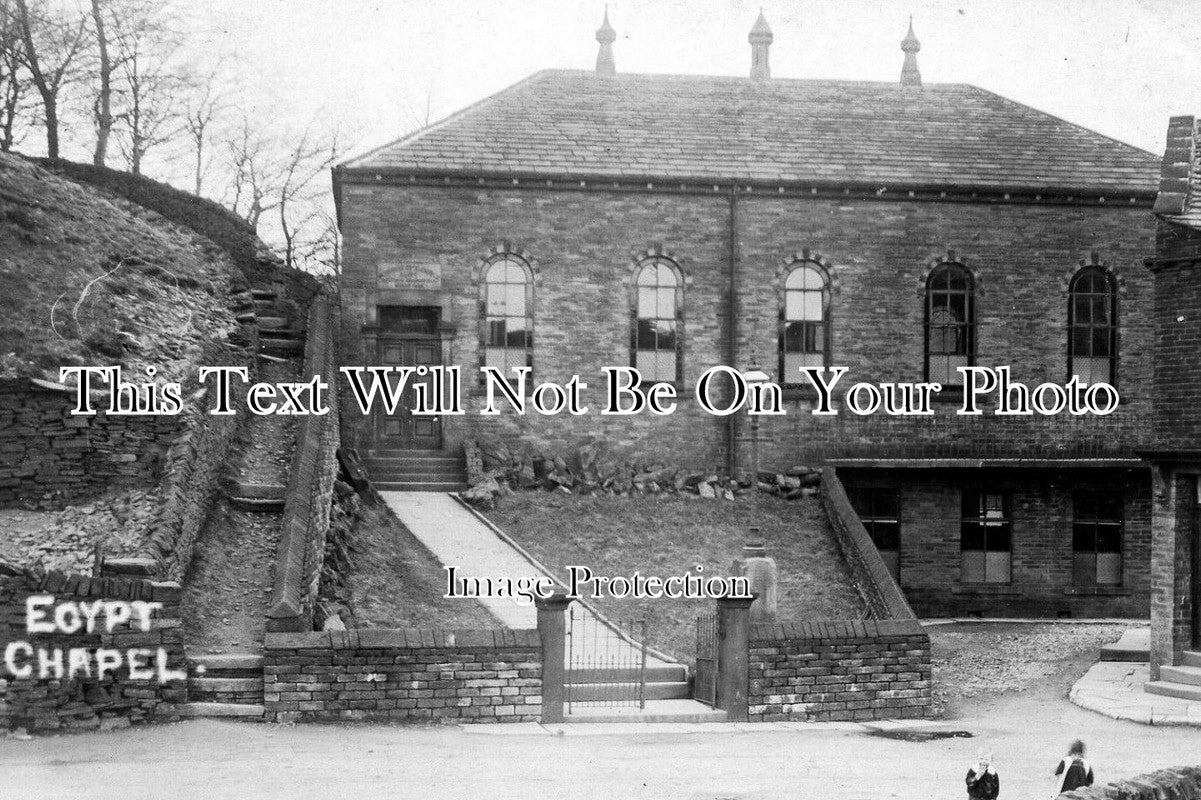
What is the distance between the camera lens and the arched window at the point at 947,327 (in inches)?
1045

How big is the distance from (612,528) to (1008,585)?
8.51m

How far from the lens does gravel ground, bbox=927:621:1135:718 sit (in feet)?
61.3

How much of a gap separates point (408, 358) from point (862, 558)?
9393 mm

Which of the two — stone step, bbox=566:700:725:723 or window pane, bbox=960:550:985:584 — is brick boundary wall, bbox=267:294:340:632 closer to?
stone step, bbox=566:700:725:723

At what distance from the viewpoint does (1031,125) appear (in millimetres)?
28375

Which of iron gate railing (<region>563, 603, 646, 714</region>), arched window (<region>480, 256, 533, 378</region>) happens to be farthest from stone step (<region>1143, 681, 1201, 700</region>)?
arched window (<region>480, 256, 533, 378</region>)

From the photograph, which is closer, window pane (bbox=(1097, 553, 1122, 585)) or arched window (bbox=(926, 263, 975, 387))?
window pane (bbox=(1097, 553, 1122, 585))

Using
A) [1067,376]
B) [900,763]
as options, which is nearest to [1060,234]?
[1067,376]

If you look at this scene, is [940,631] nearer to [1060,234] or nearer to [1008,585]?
[1008,585]

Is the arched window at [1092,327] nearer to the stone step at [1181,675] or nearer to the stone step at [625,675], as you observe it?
the stone step at [1181,675]

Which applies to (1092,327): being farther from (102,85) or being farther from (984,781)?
(102,85)

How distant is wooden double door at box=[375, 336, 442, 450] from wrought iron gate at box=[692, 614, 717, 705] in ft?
31.2

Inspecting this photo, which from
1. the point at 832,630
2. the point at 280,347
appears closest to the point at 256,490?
the point at 280,347

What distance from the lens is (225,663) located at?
14.4 metres
